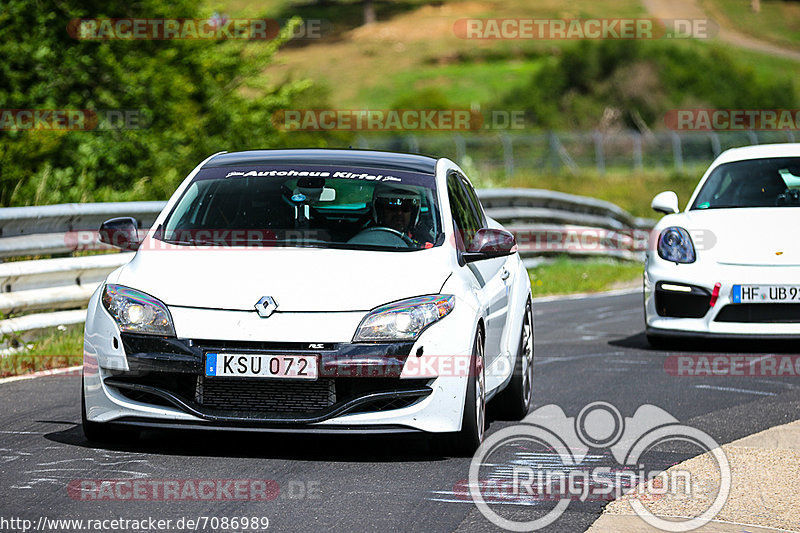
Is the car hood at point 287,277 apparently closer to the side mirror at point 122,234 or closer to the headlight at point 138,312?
the headlight at point 138,312

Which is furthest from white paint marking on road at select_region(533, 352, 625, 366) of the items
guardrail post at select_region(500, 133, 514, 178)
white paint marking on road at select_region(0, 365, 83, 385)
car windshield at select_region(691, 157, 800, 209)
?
guardrail post at select_region(500, 133, 514, 178)

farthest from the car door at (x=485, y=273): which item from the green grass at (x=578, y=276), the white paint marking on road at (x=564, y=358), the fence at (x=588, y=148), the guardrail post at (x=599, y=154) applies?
the guardrail post at (x=599, y=154)

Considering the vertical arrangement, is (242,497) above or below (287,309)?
below

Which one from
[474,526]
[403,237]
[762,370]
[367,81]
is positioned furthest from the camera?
[367,81]

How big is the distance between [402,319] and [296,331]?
0.48 metres

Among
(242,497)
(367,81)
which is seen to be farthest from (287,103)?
(367,81)

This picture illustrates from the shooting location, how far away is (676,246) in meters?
11.1

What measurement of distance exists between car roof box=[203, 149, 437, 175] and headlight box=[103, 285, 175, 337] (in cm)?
138

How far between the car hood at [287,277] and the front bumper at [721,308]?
4471 millimetres

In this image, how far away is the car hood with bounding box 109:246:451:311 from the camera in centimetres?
623

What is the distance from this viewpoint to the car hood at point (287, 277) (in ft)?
20.4

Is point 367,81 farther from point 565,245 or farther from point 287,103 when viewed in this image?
point 565,245

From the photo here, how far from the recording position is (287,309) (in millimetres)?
6172

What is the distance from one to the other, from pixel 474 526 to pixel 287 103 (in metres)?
22.3
